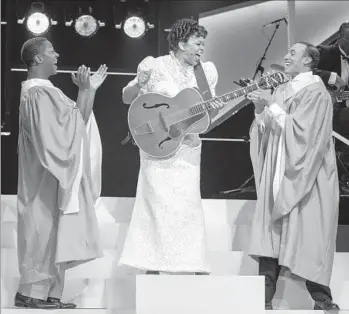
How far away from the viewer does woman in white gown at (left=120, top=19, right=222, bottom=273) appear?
5.69m

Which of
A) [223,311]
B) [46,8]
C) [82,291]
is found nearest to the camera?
[223,311]

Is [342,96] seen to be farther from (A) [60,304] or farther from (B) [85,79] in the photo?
(A) [60,304]

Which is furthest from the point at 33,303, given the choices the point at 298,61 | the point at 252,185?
the point at 252,185

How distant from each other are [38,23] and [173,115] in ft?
9.90

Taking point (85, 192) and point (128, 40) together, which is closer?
point (85, 192)

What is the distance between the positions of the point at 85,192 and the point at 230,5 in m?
3.86

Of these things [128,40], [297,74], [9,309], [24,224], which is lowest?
[9,309]

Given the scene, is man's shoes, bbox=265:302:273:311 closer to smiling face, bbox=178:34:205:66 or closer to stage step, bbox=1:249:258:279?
stage step, bbox=1:249:258:279

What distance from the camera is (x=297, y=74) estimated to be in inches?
241

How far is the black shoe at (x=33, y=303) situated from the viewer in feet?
18.1

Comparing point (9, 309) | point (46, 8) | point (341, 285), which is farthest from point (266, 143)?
point (46, 8)

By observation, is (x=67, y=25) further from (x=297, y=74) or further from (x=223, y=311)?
(x=223, y=311)

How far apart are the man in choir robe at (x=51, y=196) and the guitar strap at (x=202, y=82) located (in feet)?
1.97

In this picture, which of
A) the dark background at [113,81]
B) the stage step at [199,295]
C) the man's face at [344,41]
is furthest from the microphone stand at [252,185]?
the stage step at [199,295]
